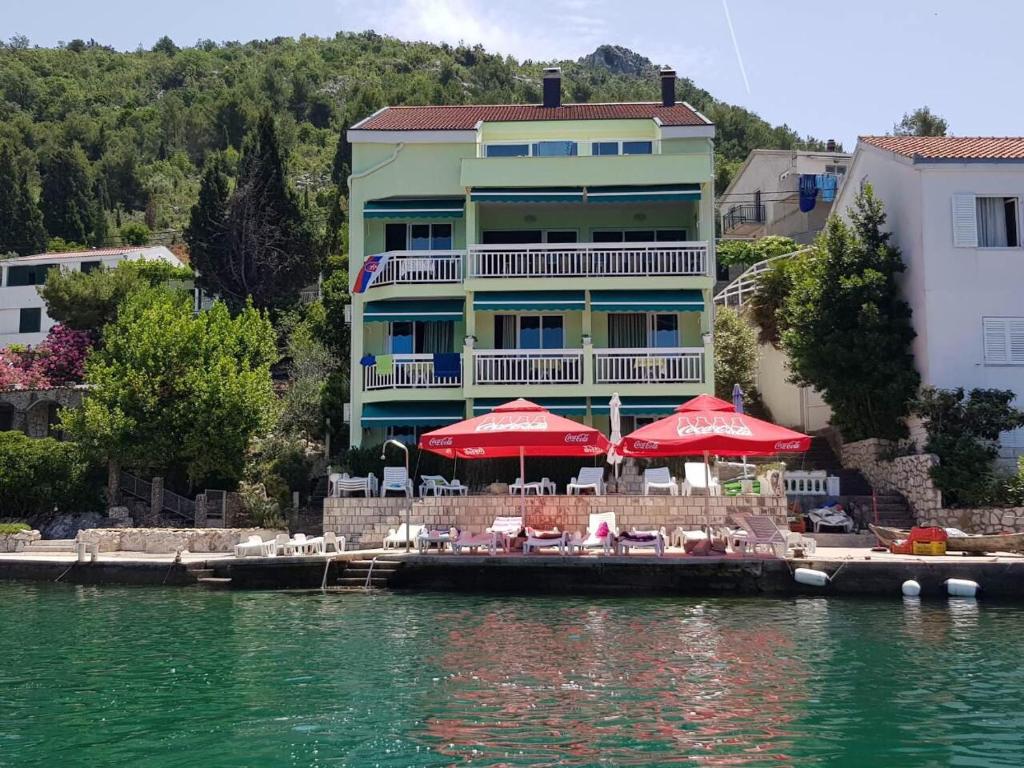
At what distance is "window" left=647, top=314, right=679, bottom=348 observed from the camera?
3338cm

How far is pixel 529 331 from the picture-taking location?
110ft

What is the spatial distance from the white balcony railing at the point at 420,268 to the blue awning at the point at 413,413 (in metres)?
→ 3.64

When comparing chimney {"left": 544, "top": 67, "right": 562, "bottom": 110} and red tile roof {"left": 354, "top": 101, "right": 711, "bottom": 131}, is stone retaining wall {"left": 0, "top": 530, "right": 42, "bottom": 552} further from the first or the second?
chimney {"left": 544, "top": 67, "right": 562, "bottom": 110}

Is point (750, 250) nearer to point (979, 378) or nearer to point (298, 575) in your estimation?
point (979, 378)

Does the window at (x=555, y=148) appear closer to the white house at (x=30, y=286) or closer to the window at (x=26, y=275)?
the white house at (x=30, y=286)

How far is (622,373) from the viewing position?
3098cm

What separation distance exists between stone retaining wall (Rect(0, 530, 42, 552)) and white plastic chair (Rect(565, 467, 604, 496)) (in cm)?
1338

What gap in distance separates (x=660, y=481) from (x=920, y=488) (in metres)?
6.41

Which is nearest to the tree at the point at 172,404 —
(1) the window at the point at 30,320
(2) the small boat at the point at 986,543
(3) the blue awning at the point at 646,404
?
(3) the blue awning at the point at 646,404

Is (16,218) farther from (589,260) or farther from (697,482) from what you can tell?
(697,482)

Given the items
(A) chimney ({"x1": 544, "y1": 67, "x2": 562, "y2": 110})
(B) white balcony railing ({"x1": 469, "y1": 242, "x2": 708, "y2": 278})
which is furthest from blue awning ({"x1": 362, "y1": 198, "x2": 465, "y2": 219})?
(A) chimney ({"x1": 544, "y1": 67, "x2": 562, "y2": 110})

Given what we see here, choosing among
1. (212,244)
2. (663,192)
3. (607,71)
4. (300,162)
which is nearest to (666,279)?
(663,192)

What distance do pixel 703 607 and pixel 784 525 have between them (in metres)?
5.65

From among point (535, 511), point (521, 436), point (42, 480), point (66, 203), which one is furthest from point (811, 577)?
point (66, 203)
